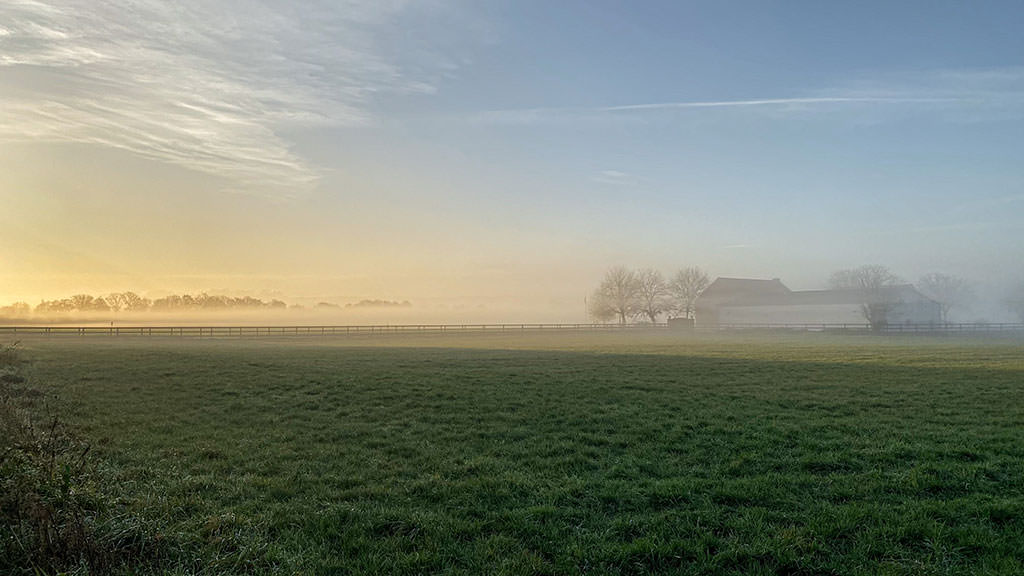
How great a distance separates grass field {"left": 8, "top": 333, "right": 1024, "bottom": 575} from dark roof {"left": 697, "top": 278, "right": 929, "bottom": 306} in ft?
268

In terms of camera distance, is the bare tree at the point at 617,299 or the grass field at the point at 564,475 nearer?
the grass field at the point at 564,475

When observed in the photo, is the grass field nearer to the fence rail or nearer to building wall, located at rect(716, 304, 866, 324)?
the fence rail

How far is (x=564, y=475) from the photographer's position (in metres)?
8.50

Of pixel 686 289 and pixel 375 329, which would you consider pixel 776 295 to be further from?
pixel 375 329

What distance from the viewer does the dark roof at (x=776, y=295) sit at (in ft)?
291

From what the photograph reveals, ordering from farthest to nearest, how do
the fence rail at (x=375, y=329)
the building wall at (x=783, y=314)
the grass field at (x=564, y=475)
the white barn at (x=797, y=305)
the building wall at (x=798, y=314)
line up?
the building wall at (x=783, y=314), the building wall at (x=798, y=314), the white barn at (x=797, y=305), the fence rail at (x=375, y=329), the grass field at (x=564, y=475)

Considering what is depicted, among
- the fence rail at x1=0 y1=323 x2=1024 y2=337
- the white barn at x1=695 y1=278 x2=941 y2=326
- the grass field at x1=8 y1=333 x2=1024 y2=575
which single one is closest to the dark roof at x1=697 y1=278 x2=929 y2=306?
the white barn at x1=695 y1=278 x2=941 y2=326

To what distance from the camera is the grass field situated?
5.84 metres

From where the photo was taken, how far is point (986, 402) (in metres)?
14.4

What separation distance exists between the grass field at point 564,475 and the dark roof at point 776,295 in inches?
3219

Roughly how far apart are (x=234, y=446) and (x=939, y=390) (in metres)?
17.9

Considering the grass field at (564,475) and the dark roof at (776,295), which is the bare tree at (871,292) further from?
the grass field at (564,475)

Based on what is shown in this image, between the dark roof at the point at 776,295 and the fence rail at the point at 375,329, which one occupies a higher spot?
the dark roof at the point at 776,295

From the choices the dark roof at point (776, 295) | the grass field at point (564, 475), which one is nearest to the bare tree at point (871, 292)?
the dark roof at point (776, 295)
